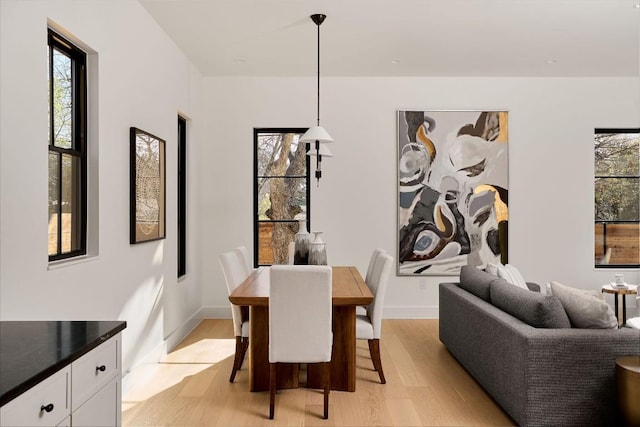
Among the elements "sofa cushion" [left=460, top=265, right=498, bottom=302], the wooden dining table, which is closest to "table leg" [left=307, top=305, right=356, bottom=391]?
the wooden dining table

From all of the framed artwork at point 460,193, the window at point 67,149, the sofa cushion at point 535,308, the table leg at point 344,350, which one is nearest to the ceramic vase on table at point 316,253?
the table leg at point 344,350

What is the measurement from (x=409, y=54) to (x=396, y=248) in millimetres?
2134

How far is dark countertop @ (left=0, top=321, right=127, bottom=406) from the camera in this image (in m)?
1.21

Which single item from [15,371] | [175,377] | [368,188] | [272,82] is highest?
[272,82]

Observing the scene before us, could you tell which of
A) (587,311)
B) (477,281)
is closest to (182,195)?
(477,281)

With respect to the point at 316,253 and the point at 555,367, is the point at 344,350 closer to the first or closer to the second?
the point at 316,253

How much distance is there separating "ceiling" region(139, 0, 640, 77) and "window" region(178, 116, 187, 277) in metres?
0.75

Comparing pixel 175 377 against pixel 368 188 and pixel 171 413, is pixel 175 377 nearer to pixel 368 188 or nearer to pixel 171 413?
pixel 171 413

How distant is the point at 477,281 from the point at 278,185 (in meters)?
2.67

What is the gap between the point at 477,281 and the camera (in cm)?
378

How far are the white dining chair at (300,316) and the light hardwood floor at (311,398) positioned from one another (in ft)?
0.68

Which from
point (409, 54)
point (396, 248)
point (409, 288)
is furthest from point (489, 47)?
point (409, 288)

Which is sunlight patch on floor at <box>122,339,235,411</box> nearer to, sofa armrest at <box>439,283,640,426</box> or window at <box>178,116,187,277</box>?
window at <box>178,116,187,277</box>

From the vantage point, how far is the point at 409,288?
18.5ft
